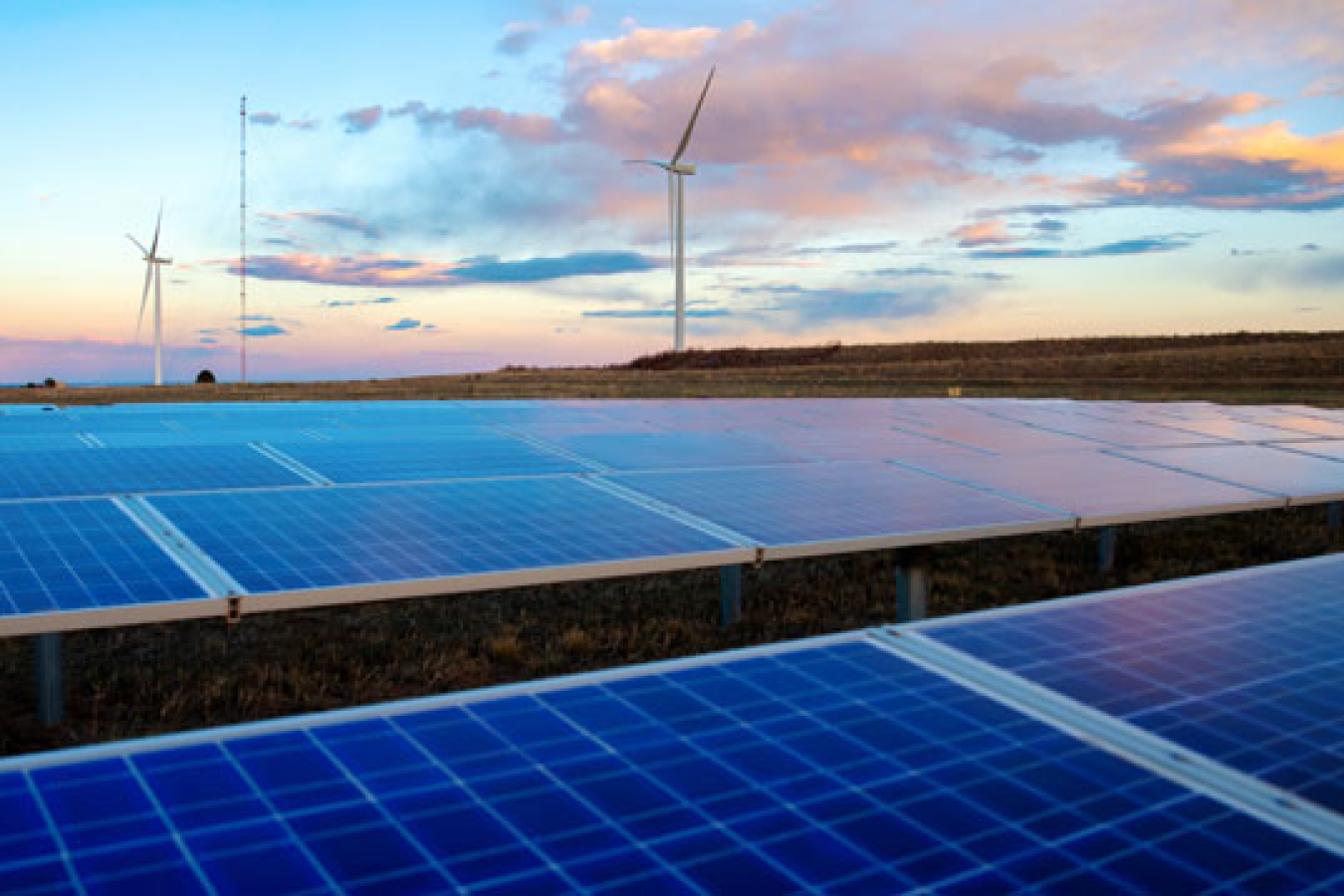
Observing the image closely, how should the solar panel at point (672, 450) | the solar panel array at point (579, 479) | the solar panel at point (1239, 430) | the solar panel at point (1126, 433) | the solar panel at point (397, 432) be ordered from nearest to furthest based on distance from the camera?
the solar panel array at point (579, 479) < the solar panel at point (672, 450) < the solar panel at point (397, 432) < the solar panel at point (1126, 433) < the solar panel at point (1239, 430)

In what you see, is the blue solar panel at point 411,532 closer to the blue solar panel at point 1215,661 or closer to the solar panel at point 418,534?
the solar panel at point 418,534

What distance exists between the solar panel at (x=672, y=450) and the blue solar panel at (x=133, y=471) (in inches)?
159

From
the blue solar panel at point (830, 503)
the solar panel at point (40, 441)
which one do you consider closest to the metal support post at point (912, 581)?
the blue solar panel at point (830, 503)

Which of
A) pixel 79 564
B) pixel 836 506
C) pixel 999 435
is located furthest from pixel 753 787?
pixel 999 435

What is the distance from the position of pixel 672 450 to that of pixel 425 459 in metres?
3.36

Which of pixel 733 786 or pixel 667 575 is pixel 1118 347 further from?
pixel 733 786

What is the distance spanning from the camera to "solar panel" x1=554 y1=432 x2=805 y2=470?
1437 centimetres

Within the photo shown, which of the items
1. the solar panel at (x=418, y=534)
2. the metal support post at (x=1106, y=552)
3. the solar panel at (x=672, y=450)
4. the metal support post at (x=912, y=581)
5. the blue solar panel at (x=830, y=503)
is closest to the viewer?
the solar panel at (x=418, y=534)

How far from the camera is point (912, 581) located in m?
11.1

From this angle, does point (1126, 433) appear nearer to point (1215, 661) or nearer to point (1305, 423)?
point (1305, 423)

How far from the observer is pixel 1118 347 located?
119m

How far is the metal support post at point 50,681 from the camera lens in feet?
32.4

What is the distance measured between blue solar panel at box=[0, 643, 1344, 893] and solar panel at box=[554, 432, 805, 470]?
9605mm

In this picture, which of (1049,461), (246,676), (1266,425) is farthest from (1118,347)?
(246,676)
